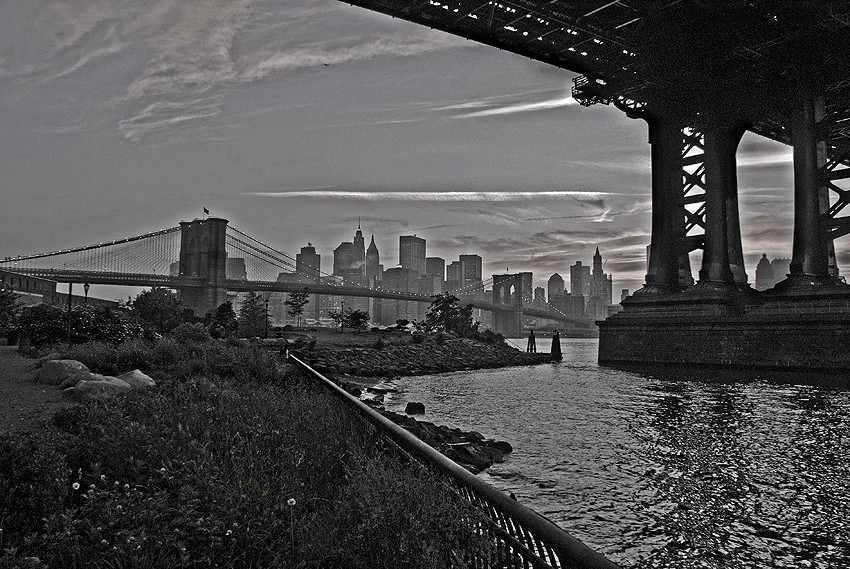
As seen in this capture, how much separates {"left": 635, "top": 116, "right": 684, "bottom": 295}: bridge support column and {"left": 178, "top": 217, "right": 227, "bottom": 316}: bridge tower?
60008 mm

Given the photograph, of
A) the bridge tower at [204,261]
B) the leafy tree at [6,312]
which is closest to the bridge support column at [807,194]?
the leafy tree at [6,312]

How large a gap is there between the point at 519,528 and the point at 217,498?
10.6 feet

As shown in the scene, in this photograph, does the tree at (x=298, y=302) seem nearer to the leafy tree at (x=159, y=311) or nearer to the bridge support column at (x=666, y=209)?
the leafy tree at (x=159, y=311)

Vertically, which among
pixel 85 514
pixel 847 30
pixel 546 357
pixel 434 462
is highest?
pixel 847 30

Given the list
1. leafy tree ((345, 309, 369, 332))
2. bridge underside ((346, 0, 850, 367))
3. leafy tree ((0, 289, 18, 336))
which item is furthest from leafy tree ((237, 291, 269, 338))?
bridge underside ((346, 0, 850, 367))

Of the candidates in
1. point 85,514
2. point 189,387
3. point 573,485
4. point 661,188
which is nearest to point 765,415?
point 573,485

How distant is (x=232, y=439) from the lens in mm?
7426

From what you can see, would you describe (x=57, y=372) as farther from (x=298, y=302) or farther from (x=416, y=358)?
(x=298, y=302)

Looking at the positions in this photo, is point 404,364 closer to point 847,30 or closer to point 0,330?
point 0,330

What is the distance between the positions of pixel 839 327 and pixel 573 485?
34.8 metres

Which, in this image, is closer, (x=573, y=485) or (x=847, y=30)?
(x=573, y=485)

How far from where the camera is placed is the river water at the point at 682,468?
910cm

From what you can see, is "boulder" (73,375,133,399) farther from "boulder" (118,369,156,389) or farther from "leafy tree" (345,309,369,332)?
"leafy tree" (345,309,369,332)

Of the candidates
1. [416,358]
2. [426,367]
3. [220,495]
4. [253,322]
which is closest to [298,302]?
[253,322]
